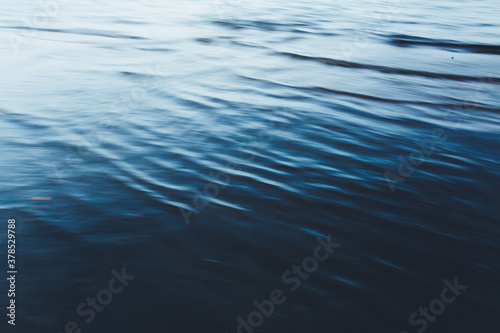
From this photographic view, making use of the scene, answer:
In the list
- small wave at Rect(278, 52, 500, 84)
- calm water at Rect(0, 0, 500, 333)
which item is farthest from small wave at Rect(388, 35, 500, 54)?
small wave at Rect(278, 52, 500, 84)

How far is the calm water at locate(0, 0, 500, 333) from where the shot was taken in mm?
2957

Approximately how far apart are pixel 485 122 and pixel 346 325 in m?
4.31

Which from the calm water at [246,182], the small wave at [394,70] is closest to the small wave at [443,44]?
the calm water at [246,182]

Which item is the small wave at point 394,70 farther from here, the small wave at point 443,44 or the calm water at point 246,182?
the small wave at point 443,44

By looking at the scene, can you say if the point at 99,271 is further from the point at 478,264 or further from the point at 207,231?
the point at 478,264

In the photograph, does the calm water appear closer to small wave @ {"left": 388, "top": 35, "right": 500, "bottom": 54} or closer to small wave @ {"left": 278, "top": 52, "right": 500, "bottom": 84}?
small wave @ {"left": 278, "top": 52, "right": 500, "bottom": 84}

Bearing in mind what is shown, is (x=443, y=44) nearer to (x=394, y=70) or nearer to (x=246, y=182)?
(x=394, y=70)

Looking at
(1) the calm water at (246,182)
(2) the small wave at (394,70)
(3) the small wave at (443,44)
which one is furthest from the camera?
(3) the small wave at (443,44)

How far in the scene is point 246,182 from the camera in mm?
4414

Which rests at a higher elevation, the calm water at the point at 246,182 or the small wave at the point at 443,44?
the small wave at the point at 443,44

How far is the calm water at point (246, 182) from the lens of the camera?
296 cm

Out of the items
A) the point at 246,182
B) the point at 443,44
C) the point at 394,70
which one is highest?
the point at 443,44

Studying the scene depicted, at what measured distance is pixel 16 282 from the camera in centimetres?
301

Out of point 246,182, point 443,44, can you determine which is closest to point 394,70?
point 443,44
